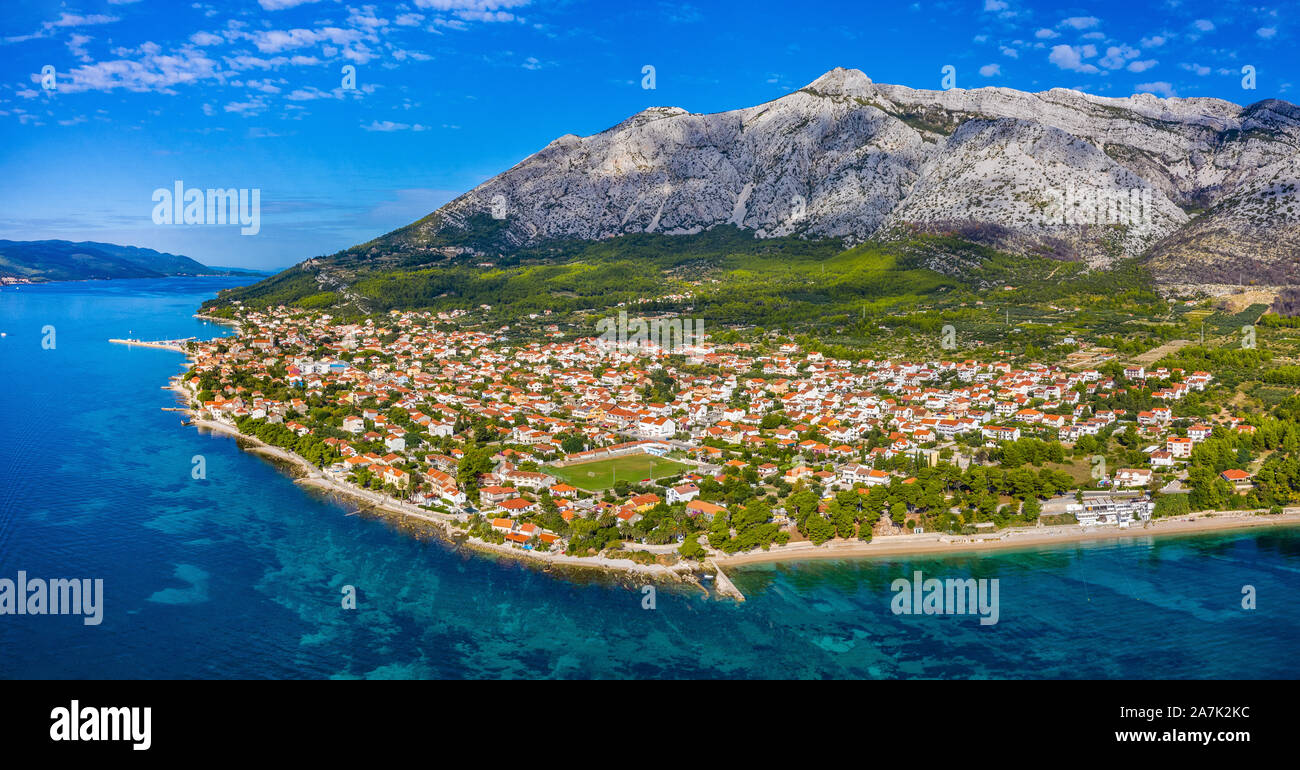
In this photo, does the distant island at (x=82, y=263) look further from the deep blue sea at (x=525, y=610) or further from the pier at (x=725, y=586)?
the pier at (x=725, y=586)

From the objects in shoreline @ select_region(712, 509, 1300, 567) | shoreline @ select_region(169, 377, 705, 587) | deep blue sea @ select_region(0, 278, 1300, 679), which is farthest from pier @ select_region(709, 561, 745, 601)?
shoreline @ select_region(712, 509, 1300, 567)

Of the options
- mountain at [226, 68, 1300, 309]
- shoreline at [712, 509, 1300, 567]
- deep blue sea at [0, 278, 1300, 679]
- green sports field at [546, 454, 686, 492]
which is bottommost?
deep blue sea at [0, 278, 1300, 679]

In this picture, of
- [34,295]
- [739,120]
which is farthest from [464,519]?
[34,295]

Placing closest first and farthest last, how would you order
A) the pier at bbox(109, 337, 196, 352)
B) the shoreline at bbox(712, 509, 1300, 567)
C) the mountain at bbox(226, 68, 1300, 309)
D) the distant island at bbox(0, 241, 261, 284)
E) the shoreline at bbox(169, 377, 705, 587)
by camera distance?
the shoreline at bbox(169, 377, 705, 587) → the shoreline at bbox(712, 509, 1300, 567) → the pier at bbox(109, 337, 196, 352) → the mountain at bbox(226, 68, 1300, 309) → the distant island at bbox(0, 241, 261, 284)

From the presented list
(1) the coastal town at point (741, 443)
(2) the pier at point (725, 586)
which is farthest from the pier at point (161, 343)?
(2) the pier at point (725, 586)

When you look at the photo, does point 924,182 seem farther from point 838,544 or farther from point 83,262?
point 83,262

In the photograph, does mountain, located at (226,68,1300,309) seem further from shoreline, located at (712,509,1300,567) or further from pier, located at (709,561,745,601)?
pier, located at (709,561,745,601)

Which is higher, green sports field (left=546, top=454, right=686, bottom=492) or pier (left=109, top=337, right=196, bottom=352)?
pier (left=109, top=337, right=196, bottom=352)

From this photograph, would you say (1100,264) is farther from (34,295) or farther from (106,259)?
(106,259)
